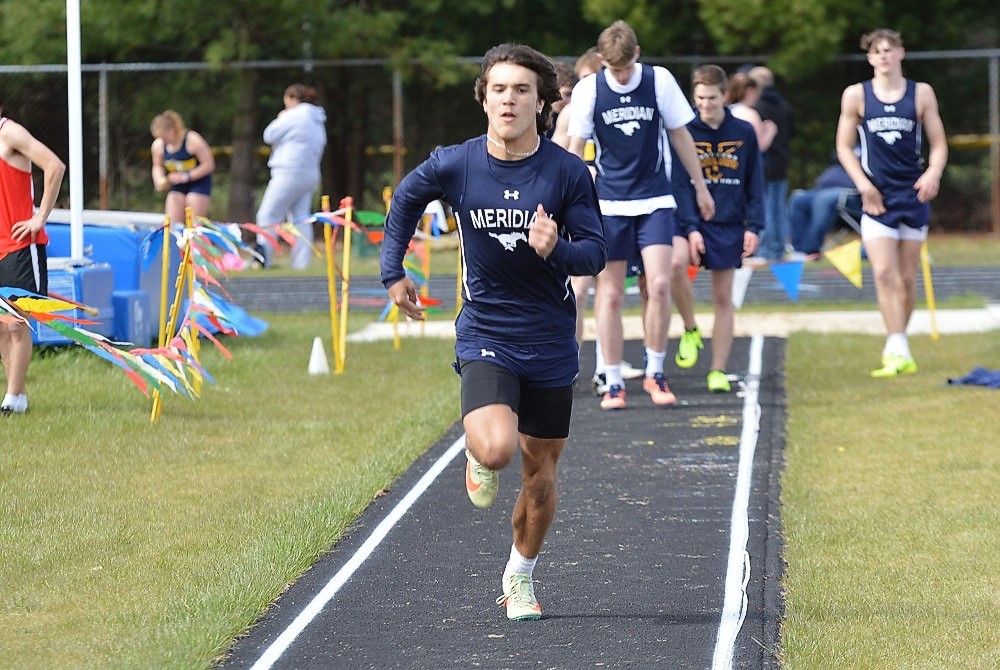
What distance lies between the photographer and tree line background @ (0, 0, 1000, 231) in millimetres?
23516

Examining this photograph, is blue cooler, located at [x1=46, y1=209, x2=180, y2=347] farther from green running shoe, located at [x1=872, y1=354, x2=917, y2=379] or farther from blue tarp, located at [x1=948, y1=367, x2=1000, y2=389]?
blue tarp, located at [x1=948, y1=367, x2=1000, y2=389]

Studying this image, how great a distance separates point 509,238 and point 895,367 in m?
6.55

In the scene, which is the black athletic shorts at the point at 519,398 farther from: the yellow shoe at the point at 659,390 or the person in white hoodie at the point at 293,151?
the person in white hoodie at the point at 293,151

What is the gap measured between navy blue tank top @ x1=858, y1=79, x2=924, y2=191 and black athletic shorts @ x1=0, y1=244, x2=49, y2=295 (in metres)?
5.54

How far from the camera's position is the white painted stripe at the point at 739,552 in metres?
5.24

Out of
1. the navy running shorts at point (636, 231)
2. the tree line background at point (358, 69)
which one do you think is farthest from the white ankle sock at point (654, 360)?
the tree line background at point (358, 69)

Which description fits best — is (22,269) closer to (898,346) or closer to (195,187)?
(898,346)

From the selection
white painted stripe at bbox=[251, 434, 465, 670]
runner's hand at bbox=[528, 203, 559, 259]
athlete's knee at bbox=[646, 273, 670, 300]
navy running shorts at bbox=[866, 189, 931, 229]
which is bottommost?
white painted stripe at bbox=[251, 434, 465, 670]

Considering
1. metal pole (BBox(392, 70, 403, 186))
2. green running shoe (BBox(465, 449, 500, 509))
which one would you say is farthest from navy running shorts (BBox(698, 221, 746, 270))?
metal pole (BBox(392, 70, 403, 186))

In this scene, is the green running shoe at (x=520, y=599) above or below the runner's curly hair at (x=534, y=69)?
below

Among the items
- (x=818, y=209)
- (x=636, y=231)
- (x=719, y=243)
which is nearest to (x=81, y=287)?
(x=636, y=231)

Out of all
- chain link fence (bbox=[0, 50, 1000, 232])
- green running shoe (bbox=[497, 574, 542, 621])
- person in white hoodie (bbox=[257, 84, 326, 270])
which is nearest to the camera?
green running shoe (bbox=[497, 574, 542, 621])

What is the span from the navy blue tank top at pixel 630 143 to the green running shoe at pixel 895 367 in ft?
8.11

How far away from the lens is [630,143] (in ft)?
31.5
